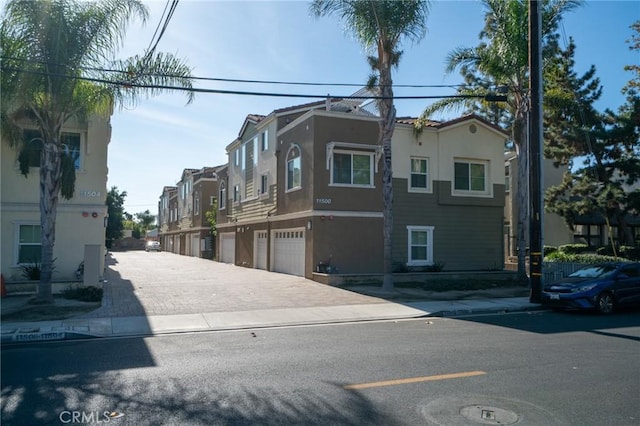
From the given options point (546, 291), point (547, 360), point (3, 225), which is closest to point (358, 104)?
point (546, 291)

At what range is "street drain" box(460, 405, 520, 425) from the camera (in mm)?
5297

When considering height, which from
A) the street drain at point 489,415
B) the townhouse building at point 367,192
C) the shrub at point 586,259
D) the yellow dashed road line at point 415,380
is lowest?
the street drain at point 489,415

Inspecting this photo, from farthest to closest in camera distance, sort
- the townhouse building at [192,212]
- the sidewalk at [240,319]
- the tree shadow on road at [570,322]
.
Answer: the townhouse building at [192,212] → the tree shadow on road at [570,322] → the sidewalk at [240,319]

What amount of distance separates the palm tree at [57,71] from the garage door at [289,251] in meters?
10.1

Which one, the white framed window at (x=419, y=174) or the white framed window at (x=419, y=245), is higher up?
the white framed window at (x=419, y=174)

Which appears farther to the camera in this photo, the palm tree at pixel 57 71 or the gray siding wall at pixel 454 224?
the gray siding wall at pixel 454 224

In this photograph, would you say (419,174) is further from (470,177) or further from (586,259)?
(586,259)

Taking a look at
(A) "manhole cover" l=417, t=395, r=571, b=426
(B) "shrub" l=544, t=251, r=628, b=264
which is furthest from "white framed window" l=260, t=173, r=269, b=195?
(A) "manhole cover" l=417, t=395, r=571, b=426

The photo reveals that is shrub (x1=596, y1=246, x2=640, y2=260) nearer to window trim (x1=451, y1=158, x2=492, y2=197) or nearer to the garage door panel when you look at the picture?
window trim (x1=451, y1=158, x2=492, y2=197)

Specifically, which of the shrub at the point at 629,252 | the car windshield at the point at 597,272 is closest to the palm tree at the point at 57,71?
the car windshield at the point at 597,272

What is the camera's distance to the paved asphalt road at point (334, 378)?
5516mm

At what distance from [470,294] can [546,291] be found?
10.5 ft

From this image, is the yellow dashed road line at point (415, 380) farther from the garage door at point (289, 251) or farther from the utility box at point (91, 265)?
the garage door at point (289, 251)

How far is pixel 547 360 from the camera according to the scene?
7922mm
